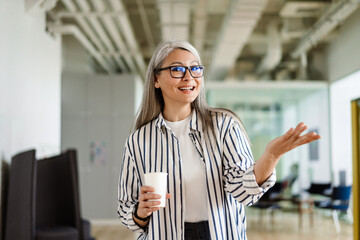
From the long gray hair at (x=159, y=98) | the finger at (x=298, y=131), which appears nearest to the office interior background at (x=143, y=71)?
the long gray hair at (x=159, y=98)

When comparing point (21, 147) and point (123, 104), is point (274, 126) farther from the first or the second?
point (21, 147)

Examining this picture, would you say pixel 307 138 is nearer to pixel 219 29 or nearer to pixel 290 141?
pixel 290 141

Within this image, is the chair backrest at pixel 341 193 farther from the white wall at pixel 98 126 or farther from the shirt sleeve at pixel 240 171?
the shirt sleeve at pixel 240 171

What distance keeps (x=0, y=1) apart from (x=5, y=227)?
239 centimetres

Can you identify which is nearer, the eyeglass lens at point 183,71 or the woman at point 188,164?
the woman at point 188,164

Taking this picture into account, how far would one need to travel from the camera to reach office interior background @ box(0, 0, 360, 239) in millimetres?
5672

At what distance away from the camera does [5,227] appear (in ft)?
15.6

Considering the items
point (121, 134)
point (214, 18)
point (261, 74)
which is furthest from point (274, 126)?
point (121, 134)

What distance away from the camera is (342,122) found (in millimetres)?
11406

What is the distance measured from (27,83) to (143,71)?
Result: 7135 mm

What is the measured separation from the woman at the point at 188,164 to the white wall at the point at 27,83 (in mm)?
3415

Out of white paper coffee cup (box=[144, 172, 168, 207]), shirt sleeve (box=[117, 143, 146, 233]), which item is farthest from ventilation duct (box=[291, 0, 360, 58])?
white paper coffee cup (box=[144, 172, 168, 207])

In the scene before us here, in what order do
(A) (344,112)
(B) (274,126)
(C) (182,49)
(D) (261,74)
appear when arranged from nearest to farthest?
(C) (182,49)
(A) (344,112)
(B) (274,126)
(D) (261,74)

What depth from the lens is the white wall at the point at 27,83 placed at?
4852mm
